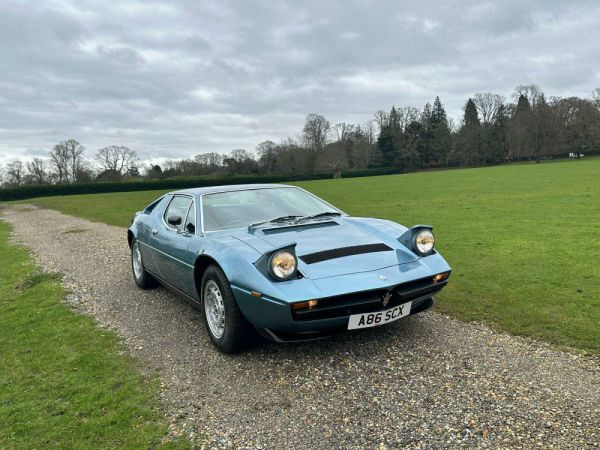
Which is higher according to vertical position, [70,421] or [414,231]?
[414,231]

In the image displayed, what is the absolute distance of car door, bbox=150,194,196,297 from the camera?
4418 mm

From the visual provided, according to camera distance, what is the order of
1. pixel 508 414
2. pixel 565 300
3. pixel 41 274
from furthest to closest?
1. pixel 41 274
2. pixel 565 300
3. pixel 508 414

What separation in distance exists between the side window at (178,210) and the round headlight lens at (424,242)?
97.5 inches

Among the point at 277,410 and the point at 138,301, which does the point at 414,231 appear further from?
the point at 138,301

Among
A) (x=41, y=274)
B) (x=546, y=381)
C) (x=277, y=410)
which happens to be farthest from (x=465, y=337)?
(x=41, y=274)

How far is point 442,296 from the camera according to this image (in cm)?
533

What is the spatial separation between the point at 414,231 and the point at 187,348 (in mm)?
2390

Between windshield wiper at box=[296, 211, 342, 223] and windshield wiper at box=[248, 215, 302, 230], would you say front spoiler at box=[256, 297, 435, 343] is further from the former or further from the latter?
windshield wiper at box=[296, 211, 342, 223]

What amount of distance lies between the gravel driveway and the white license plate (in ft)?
1.16

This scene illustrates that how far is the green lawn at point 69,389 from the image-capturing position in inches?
109

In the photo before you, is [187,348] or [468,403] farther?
[187,348]

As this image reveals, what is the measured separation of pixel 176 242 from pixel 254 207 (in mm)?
915

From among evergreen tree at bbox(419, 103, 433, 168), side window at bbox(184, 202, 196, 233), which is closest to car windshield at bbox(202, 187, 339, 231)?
side window at bbox(184, 202, 196, 233)

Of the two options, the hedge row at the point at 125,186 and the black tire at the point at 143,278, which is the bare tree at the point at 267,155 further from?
the black tire at the point at 143,278
